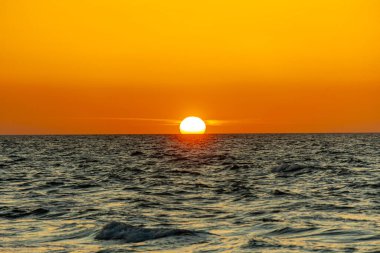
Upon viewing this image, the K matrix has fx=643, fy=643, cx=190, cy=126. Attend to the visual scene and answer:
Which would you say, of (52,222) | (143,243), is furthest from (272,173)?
(143,243)

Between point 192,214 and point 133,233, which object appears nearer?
point 133,233

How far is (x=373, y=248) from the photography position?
15.8 meters

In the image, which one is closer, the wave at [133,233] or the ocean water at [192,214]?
the ocean water at [192,214]

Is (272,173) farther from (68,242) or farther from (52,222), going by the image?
(68,242)

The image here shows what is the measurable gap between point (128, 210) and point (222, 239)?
7306 millimetres

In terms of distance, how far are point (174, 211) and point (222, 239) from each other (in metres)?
6.42

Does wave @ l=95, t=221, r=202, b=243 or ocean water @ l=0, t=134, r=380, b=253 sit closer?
ocean water @ l=0, t=134, r=380, b=253

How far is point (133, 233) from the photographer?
1827 centimetres

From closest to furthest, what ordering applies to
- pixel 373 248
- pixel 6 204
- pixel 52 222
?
pixel 373 248 → pixel 52 222 → pixel 6 204

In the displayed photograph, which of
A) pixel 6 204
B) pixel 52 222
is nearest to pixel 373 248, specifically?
pixel 52 222

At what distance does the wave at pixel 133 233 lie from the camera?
1789 cm

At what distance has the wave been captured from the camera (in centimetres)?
1789

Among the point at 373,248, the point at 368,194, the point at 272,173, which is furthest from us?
the point at 272,173

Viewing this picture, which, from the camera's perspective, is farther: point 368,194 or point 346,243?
point 368,194
